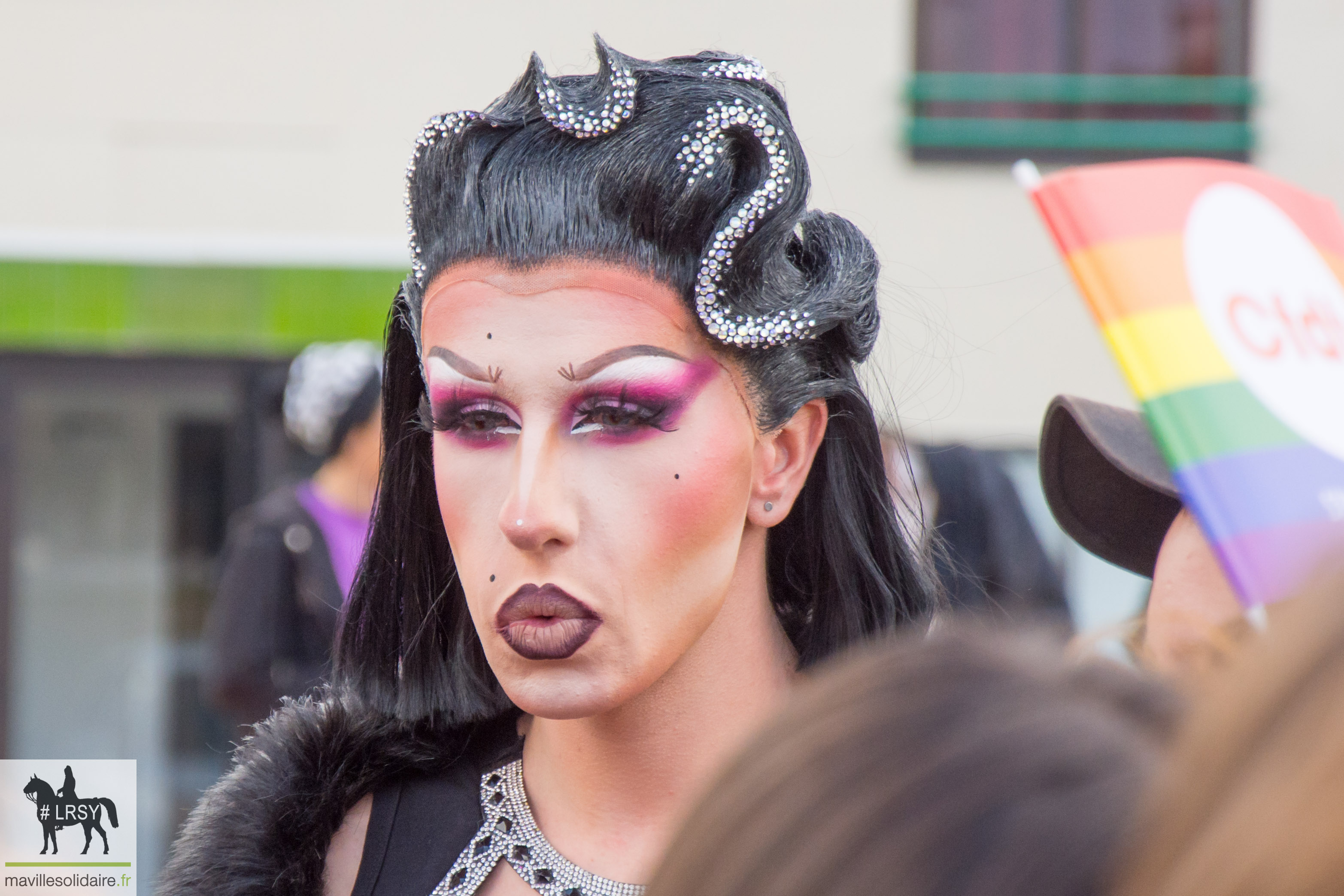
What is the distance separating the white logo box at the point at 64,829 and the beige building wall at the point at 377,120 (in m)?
4.35

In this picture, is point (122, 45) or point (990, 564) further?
point (122, 45)

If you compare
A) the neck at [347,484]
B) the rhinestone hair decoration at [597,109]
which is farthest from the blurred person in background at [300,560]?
the rhinestone hair decoration at [597,109]

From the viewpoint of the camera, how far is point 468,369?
1649mm

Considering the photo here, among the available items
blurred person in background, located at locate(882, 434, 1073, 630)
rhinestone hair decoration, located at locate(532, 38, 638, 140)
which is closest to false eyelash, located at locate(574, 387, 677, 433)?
rhinestone hair decoration, located at locate(532, 38, 638, 140)

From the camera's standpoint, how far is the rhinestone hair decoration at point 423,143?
1.70 meters

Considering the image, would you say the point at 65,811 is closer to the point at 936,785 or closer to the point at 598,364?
the point at 598,364

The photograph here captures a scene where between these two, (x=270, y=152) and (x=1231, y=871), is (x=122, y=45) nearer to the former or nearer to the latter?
(x=270, y=152)

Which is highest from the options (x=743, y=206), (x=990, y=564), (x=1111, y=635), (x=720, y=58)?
(x=720, y=58)

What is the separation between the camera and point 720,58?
1.74 metres

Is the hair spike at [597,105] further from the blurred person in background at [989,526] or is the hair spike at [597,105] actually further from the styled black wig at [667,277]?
the blurred person in background at [989,526]

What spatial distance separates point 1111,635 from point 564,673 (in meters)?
0.61

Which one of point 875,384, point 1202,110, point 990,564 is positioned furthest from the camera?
point 1202,110

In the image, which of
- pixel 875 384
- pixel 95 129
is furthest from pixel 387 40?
pixel 875 384

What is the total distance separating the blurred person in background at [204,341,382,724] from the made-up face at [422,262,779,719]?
2161 millimetres
